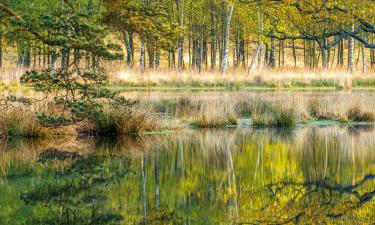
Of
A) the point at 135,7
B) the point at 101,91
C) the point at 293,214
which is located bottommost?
the point at 293,214

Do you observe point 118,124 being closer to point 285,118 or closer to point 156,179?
point 285,118

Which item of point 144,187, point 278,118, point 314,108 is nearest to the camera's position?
point 144,187

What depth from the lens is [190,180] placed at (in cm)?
934

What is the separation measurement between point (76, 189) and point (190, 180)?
1.64m

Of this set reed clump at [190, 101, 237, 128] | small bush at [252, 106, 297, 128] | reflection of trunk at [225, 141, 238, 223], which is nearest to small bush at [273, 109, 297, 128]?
small bush at [252, 106, 297, 128]

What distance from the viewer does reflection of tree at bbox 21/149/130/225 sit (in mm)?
6980

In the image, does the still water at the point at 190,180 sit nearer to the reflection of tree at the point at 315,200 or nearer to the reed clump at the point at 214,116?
the reflection of tree at the point at 315,200

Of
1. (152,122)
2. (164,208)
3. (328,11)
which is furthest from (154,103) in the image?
(164,208)

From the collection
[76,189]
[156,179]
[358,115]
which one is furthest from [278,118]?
[76,189]

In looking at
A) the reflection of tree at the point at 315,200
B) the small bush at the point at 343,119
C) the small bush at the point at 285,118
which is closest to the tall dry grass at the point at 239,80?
the small bush at the point at 343,119

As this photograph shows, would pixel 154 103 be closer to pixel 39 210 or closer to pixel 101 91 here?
pixel 101 91

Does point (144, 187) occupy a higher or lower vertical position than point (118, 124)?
lower

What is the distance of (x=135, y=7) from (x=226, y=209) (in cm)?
778

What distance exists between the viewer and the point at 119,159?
11.4 m
